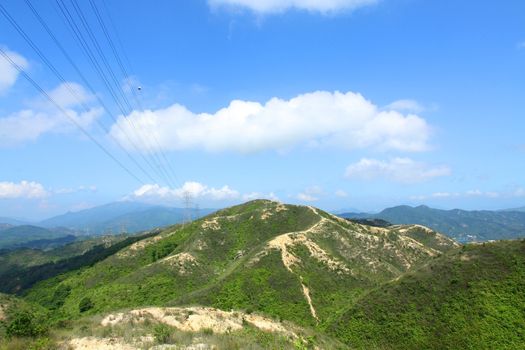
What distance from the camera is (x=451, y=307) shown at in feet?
203

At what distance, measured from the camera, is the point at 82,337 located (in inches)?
1268

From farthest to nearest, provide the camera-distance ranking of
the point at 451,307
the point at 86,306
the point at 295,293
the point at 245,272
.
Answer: the point at 86,306 < the point at 245,272 < the point at 295,293 < the point at 451,307

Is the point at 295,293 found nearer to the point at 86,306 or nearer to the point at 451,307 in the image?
the point at 451,307

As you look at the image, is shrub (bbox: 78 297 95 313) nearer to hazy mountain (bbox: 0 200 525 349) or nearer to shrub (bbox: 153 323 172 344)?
hazy mountain (bbox: 0 200 525 349)

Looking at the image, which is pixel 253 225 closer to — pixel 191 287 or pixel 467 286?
pixel 191 287

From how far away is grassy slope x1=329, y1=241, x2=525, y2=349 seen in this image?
56.5 m

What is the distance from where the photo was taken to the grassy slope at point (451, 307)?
56531mm

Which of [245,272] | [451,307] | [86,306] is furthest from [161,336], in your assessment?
[86,306]

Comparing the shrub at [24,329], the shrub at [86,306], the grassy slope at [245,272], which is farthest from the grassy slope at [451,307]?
the shrub at [86,306]

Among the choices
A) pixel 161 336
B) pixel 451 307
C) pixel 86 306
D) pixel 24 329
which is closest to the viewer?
pixel 161 336

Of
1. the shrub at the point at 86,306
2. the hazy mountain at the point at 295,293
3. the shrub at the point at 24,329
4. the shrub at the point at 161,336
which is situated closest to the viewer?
the shrub at the point at 161,336

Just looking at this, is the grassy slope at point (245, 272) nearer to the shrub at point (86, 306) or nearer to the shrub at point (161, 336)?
the shrub at point (86, 306)

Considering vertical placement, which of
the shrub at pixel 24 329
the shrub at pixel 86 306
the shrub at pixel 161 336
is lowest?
the shrub at pixel 86 306

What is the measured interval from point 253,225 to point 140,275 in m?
48.3
